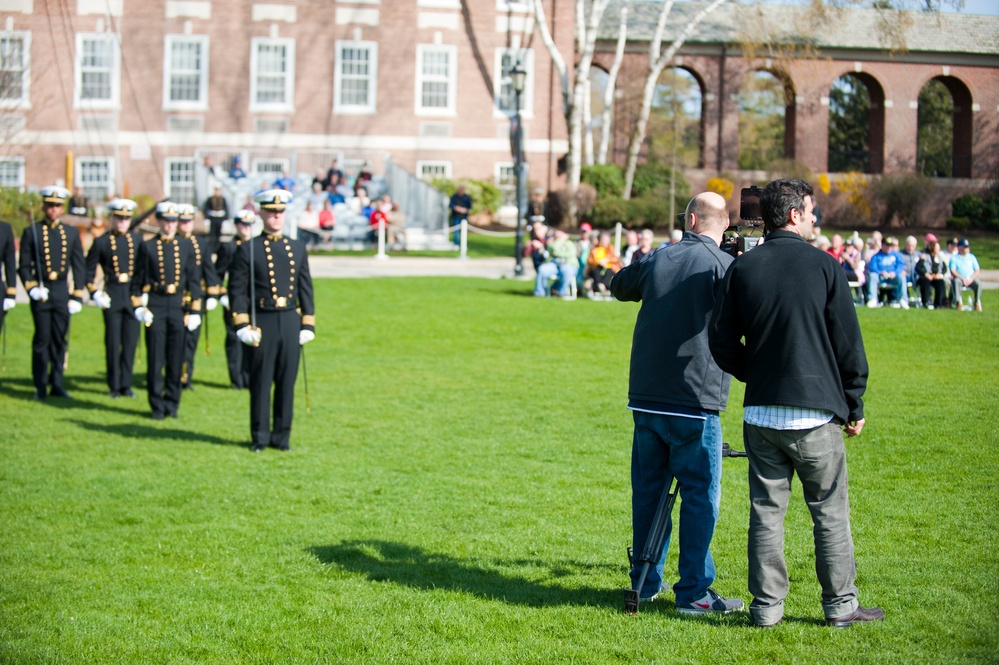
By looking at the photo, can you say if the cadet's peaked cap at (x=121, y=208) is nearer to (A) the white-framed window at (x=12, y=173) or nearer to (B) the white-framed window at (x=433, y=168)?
(B) the white-framed window at (x=433, y=168)

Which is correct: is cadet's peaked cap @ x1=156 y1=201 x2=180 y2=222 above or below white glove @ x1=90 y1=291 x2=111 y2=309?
above

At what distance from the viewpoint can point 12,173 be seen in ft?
132

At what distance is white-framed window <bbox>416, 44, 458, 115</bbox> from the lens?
40.6 metres

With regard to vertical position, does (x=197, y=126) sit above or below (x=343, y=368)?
above

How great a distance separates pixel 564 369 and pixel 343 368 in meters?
3.28

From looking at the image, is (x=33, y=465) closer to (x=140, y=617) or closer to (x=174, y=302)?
(x=174, y=302)

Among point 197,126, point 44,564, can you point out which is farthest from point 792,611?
point 197,126

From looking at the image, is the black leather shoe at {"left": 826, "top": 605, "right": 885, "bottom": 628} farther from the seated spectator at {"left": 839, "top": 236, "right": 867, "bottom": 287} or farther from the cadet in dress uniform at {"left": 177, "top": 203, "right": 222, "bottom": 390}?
the seated spectator at {"left": 839, "top": 236, "right": 867, "bottom": 287}

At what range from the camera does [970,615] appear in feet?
18.5

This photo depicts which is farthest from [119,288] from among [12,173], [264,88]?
[12,173]

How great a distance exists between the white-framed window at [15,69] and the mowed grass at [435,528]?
1991 cm

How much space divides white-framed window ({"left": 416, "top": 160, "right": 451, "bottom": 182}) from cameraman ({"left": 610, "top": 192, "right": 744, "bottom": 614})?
3538cm

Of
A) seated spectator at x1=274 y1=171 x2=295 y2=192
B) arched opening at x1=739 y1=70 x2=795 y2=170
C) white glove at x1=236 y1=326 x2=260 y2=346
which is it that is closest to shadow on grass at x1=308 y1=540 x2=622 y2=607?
white glove at x1=236 y1=326 x2=260 y2=346

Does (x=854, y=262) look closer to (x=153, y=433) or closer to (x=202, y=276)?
(x=202, y=276)
